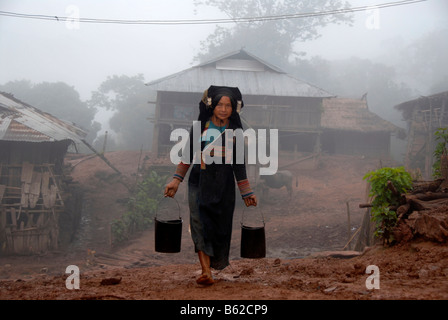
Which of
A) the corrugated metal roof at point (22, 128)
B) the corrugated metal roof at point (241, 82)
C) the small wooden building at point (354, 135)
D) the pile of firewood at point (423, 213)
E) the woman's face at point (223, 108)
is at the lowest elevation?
the pile of firewood at point (423, 213)

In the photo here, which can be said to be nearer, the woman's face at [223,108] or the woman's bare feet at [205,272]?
the woman's bare feet at [205,272]

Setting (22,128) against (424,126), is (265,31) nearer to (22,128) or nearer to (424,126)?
(424,126)

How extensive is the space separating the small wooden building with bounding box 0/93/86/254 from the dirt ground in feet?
2.06

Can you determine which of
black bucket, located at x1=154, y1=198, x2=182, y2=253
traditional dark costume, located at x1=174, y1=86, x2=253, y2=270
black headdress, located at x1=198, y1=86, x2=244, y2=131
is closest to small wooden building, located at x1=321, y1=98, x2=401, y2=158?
black headdress, located at x1=198, y1=86, x2=244, y2=131

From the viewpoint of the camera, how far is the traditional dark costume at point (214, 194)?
3.80 metres

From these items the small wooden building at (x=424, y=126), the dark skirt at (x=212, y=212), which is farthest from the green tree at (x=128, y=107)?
the dark skirt at (x=212, y=212)

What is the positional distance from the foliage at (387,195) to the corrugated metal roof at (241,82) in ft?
54.1

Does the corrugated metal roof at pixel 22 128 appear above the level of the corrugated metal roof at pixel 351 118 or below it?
below

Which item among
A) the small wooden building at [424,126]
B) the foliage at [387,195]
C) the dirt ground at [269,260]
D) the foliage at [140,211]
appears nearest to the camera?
the dirt ground at [269,260]

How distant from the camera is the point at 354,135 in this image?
81.5ft

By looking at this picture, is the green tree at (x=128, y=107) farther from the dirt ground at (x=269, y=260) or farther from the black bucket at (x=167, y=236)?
the black bucket at (x=167, y=236)

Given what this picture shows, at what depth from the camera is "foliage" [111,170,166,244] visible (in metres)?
11.8
